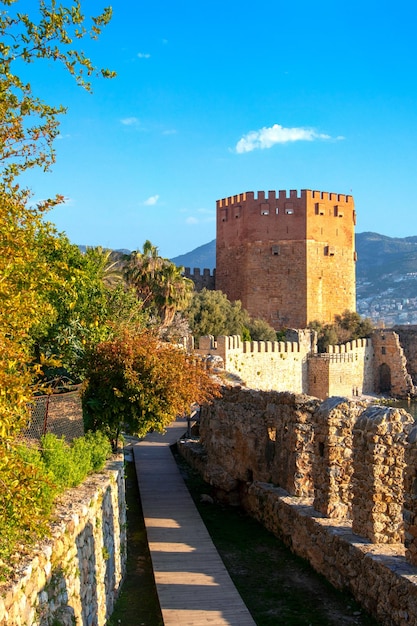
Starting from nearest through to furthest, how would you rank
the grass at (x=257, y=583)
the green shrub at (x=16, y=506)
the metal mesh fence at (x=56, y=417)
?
the green shrub at (x=16, y=506) < the grass at (x=257, y=583) < the metal mesh fence at (x=56, y=417)

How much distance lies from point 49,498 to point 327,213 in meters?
39.1

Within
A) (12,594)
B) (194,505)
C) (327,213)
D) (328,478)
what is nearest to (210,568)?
(328,478)

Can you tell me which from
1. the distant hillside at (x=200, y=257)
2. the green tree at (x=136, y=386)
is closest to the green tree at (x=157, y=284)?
the green tree at (x=136, y=386)

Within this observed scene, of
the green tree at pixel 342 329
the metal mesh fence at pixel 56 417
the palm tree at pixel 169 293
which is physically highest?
the palm tree at pixel 169 293

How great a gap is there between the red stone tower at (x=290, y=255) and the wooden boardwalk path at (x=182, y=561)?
95.8 feet

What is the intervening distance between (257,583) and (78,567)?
9.75 feet

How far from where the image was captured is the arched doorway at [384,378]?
41.2 meters

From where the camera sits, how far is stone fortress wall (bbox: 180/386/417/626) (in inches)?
276

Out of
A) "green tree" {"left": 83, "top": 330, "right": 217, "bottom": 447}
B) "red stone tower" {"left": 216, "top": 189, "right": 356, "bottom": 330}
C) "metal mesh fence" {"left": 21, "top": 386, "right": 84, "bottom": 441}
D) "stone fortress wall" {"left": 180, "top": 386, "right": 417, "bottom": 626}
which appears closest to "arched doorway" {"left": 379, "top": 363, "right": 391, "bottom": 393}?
"red stone tower" {"left": 216, "top": 189, "right": 356, "bottom": 330}

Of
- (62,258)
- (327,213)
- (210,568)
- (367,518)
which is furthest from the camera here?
(327,213)

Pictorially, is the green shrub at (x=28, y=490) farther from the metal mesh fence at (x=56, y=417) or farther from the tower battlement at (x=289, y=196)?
the tower battlement at (x=289, y=196)

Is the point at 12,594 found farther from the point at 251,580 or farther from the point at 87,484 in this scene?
the point at 251,580

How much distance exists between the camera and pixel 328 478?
895 centimetres

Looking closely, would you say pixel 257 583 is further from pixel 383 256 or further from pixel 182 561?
pixel 383 256
